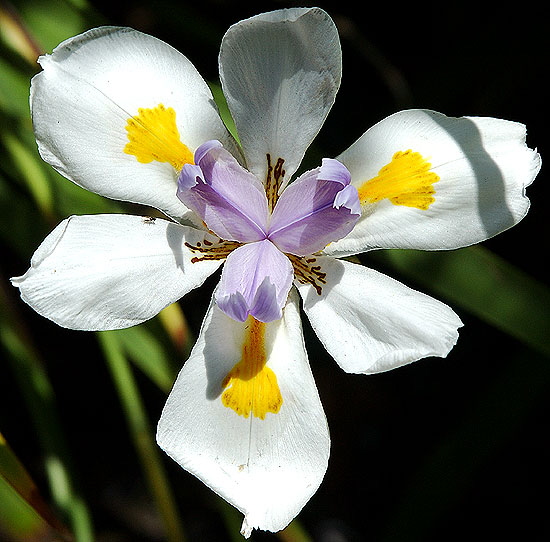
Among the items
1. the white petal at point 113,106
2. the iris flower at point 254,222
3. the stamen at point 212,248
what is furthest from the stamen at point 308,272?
the white petal at point 113,106

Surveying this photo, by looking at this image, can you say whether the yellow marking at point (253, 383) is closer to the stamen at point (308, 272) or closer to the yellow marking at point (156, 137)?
the stamen at point (308, 272)

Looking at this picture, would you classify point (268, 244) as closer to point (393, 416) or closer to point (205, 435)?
point (205, 435)

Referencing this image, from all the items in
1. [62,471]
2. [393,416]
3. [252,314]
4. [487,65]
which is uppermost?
[252,314]

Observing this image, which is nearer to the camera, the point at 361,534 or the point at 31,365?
the point at 31,365

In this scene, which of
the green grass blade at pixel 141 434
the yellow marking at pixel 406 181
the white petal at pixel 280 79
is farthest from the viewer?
the green grass blade at pixel 141 434

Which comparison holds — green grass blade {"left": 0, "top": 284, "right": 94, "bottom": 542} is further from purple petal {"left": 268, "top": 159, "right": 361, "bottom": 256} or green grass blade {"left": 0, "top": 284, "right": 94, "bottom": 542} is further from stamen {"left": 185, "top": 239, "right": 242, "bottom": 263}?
purple petal {"left": 268, "top": 159, "right": 361, "bottom": 256}

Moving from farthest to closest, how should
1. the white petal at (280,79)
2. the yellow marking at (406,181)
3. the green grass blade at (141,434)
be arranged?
1. the green grass blade at (141,434)
2. the yellow marking at (406,181)
3. the white petal at (280,79)

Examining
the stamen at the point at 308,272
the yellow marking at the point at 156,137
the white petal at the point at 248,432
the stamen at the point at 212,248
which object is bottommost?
the white petal at the point at 248,432

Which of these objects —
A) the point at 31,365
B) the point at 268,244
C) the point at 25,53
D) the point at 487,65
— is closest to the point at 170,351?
the point at 31,365
